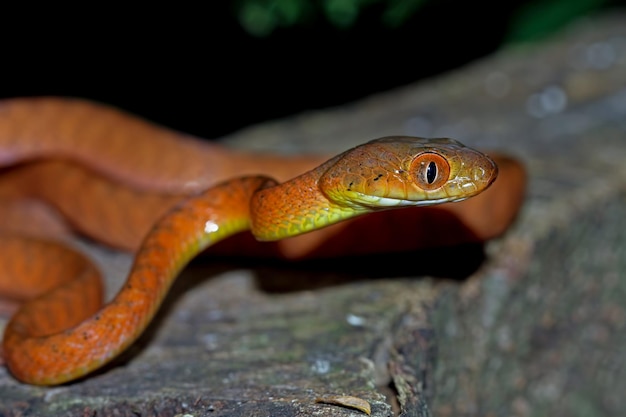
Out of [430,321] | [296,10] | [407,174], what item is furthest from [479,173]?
[296,10]

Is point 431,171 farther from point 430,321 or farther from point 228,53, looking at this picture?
point 228,53

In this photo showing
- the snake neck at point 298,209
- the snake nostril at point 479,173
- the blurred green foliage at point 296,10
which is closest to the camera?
the snake nostril at point 479,173

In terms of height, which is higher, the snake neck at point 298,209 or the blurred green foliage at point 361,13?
the blurred green foliage at point 361,13

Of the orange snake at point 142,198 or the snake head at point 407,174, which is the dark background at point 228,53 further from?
the snake head at point 407,174

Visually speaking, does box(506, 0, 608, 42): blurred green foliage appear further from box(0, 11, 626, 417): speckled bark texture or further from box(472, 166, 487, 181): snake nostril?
box(472, 166, 487, 181): snake nostril

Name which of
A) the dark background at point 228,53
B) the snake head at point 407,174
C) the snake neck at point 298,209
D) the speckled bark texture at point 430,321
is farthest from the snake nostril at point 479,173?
the dark background at point 228,53
